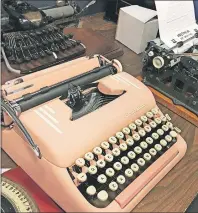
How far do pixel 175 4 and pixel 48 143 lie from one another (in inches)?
36.8

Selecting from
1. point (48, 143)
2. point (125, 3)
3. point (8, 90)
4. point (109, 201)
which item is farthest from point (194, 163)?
point (125, 3)

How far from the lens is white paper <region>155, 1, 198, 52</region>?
1270mm

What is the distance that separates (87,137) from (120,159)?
11 centimetres

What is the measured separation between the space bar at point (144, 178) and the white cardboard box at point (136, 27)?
727mm

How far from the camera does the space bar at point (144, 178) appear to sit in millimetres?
755

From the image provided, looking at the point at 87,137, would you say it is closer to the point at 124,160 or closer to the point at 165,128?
the point at 124,160

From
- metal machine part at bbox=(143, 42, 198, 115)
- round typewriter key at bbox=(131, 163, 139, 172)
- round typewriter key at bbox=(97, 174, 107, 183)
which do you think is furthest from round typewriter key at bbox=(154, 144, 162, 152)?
metal machine part at bbox=(143, 42, 198, 115)

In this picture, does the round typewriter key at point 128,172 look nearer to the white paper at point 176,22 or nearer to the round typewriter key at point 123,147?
the round typewriter key at point 123,147

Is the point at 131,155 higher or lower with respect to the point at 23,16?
lower

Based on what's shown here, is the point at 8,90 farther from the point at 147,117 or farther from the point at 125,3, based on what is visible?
the point at 125,3

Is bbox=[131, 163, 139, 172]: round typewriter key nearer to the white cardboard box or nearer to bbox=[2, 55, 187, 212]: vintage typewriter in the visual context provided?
bbox=[2, 55, 187, 212]: vintage typewriter

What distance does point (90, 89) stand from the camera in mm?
993

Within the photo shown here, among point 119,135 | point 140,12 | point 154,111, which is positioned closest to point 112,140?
point 119,135

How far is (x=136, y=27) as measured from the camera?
149 centimetres
